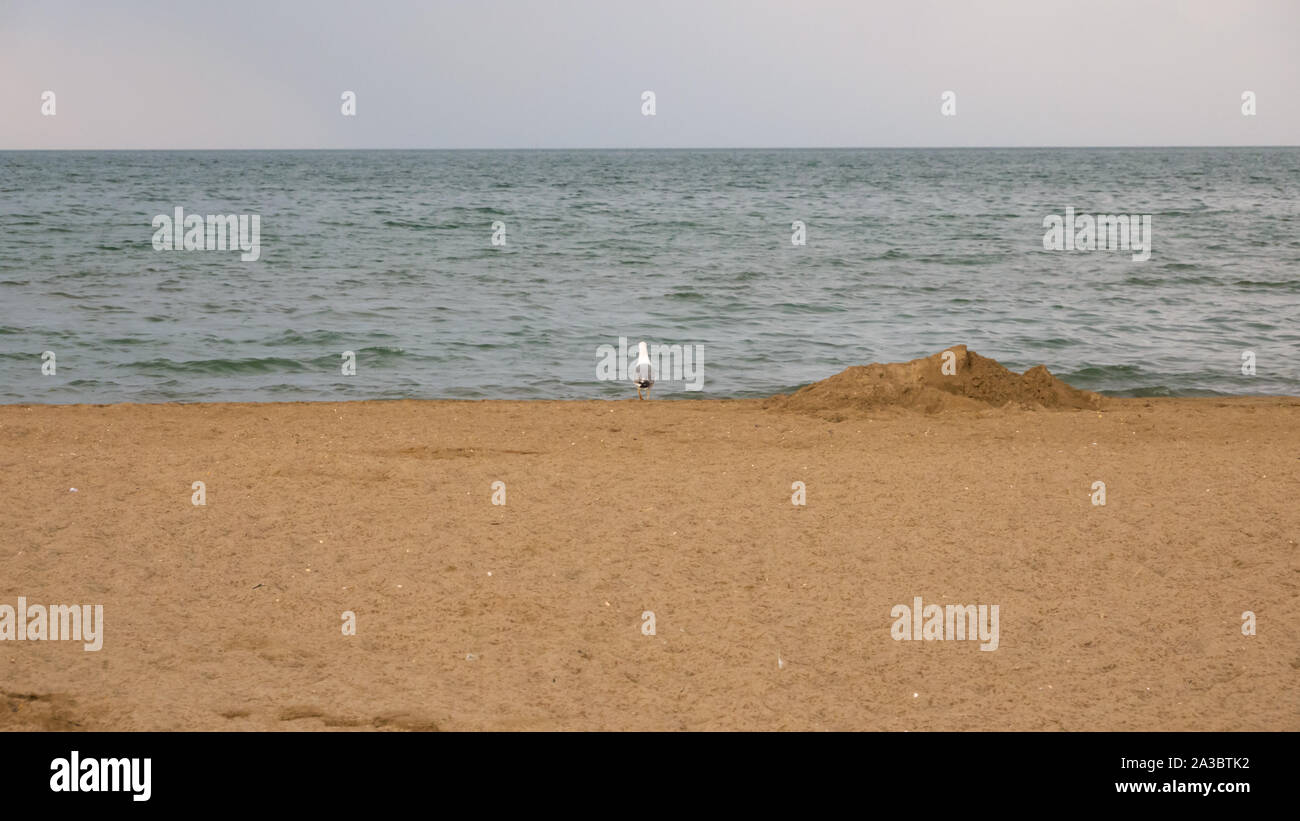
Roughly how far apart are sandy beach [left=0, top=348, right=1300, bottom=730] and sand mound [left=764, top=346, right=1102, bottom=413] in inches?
32.5

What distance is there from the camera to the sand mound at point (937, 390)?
9.45m

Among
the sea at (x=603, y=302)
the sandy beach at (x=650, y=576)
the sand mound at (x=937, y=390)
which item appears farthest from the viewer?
the sea at (x=603, y=302)

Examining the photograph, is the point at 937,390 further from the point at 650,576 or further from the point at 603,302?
the point at 603,302

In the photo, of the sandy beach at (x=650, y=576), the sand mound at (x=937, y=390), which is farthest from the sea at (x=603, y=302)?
the sandy beach at (x=650, y=576)

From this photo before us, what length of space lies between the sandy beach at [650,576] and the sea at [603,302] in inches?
165

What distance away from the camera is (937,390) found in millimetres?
9633

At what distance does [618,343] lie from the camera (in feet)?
48.3

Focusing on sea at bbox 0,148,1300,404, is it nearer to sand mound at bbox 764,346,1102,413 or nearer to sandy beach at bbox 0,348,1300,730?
sand mound at bbox 764,346,1102,413

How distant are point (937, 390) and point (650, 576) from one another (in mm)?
4895

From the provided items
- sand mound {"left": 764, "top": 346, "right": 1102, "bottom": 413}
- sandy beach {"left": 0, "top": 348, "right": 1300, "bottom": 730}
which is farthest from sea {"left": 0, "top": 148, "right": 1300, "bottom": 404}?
sandy beach {"left": 0, "top": 348, "right": 1300, "bottom": 730}

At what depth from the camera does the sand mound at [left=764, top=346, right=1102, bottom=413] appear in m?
9.45

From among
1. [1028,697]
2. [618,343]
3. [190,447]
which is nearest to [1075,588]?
[1028,697]

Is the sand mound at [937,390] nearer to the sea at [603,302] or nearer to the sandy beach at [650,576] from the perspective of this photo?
the sandy beach at [650,576]
